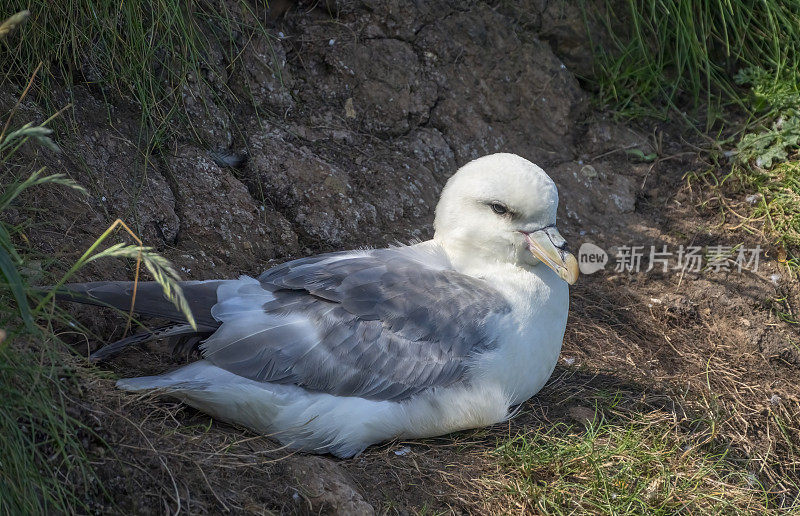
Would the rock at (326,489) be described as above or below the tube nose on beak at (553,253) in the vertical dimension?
below

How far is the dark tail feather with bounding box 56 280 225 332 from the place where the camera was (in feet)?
9.62

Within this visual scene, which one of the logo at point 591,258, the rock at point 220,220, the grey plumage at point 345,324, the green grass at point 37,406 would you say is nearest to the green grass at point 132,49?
the rock at point 220,220

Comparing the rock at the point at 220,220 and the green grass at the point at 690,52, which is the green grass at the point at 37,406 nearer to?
the rock at the point at 220,220

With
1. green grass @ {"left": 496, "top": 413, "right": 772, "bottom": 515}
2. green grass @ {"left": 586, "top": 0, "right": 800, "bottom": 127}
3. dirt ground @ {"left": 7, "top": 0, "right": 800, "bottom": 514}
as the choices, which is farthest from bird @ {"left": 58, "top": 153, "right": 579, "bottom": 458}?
green grass @ {"left": 586, "top": 0, "right": 800, "bottom": 127}

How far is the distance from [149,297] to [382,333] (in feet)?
2.78

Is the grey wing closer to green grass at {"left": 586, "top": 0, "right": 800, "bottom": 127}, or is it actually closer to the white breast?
the white breast

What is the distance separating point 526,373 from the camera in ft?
10.6

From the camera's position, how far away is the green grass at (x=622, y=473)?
2.90m

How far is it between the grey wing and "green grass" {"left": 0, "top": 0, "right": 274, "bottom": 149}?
4.03 feet

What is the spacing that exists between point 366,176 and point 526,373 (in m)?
1.65

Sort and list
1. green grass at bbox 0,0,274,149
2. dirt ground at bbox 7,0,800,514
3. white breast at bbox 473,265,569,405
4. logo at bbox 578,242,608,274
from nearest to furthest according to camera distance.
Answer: dirt ground at bbox 7,0,800,514 < white breast at bbox 473,265,569,405 < green grass at bbox 0,0,274,149 < logo at bbox 578,242,608,274

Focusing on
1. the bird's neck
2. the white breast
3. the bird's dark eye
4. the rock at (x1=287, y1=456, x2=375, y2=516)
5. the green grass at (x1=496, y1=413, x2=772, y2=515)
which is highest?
the bird's dark eye

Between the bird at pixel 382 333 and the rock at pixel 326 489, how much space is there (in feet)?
0.59

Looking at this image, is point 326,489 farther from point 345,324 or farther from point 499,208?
point 499,208
